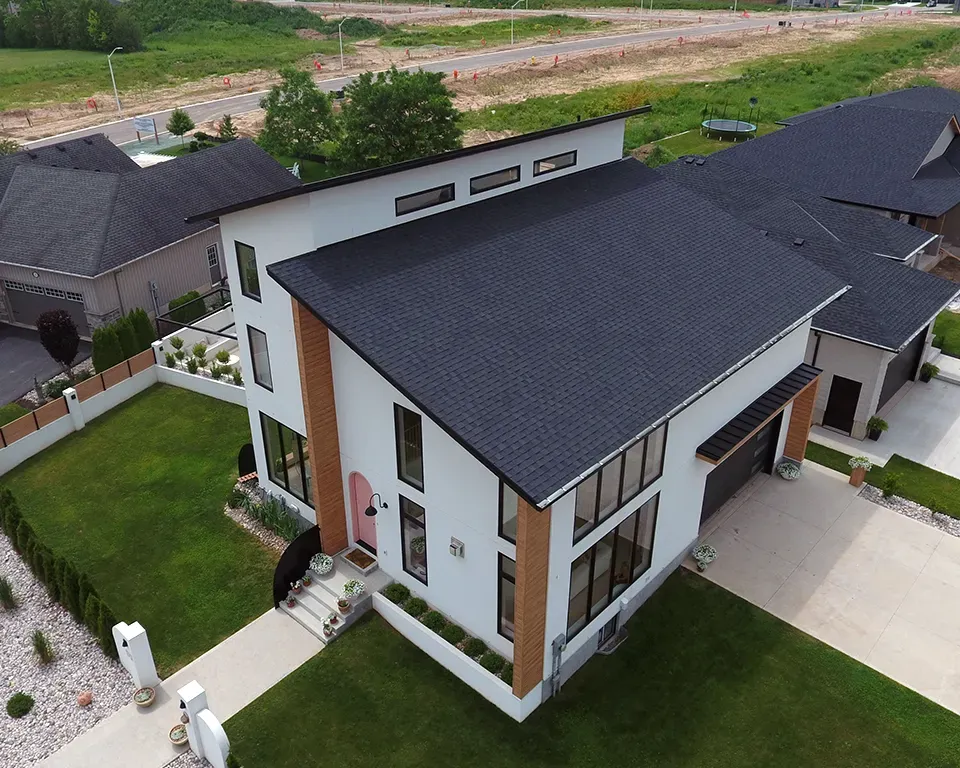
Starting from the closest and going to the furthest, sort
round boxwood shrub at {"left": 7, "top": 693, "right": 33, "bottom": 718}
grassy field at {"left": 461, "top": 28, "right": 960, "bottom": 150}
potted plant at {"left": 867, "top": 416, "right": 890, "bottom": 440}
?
round boxwood shrub at {"left": 7, "top": 693, "right": 33, "bottom": 718} → potted plant at {"left": 867, "top": 416, "right": 890, "bottom": 440} → grassy field at {"left": 461, "top": 28, "right": 960, "bottom": 150}

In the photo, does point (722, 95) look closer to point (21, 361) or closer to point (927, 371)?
point (927, 371)

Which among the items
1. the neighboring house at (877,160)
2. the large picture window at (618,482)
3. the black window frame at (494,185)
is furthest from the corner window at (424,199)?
the neighboring house at (877,160)

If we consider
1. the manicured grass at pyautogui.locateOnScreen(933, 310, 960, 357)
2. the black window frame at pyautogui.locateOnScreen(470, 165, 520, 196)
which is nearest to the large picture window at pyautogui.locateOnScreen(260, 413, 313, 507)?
the black window frame at pyautogui.locateOnScreen(470, 165, 520, 196)

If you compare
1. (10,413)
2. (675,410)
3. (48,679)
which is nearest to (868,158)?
(675,410)

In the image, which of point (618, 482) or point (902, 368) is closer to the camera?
point (618, 482)

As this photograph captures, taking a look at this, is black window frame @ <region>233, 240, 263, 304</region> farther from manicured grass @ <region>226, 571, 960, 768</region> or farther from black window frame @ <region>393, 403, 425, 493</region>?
manicured grass @ <region>226, 571, 960, 768</region>

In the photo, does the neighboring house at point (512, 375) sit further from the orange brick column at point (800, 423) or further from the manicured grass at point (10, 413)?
the manicured grass at point (10, 413)

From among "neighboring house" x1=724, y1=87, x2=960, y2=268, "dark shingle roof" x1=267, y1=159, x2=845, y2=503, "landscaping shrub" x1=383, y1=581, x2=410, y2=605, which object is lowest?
"landscaping shrub" x1=383, y1=581, x2=410, y2=605

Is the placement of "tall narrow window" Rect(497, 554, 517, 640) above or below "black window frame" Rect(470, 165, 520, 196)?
below
